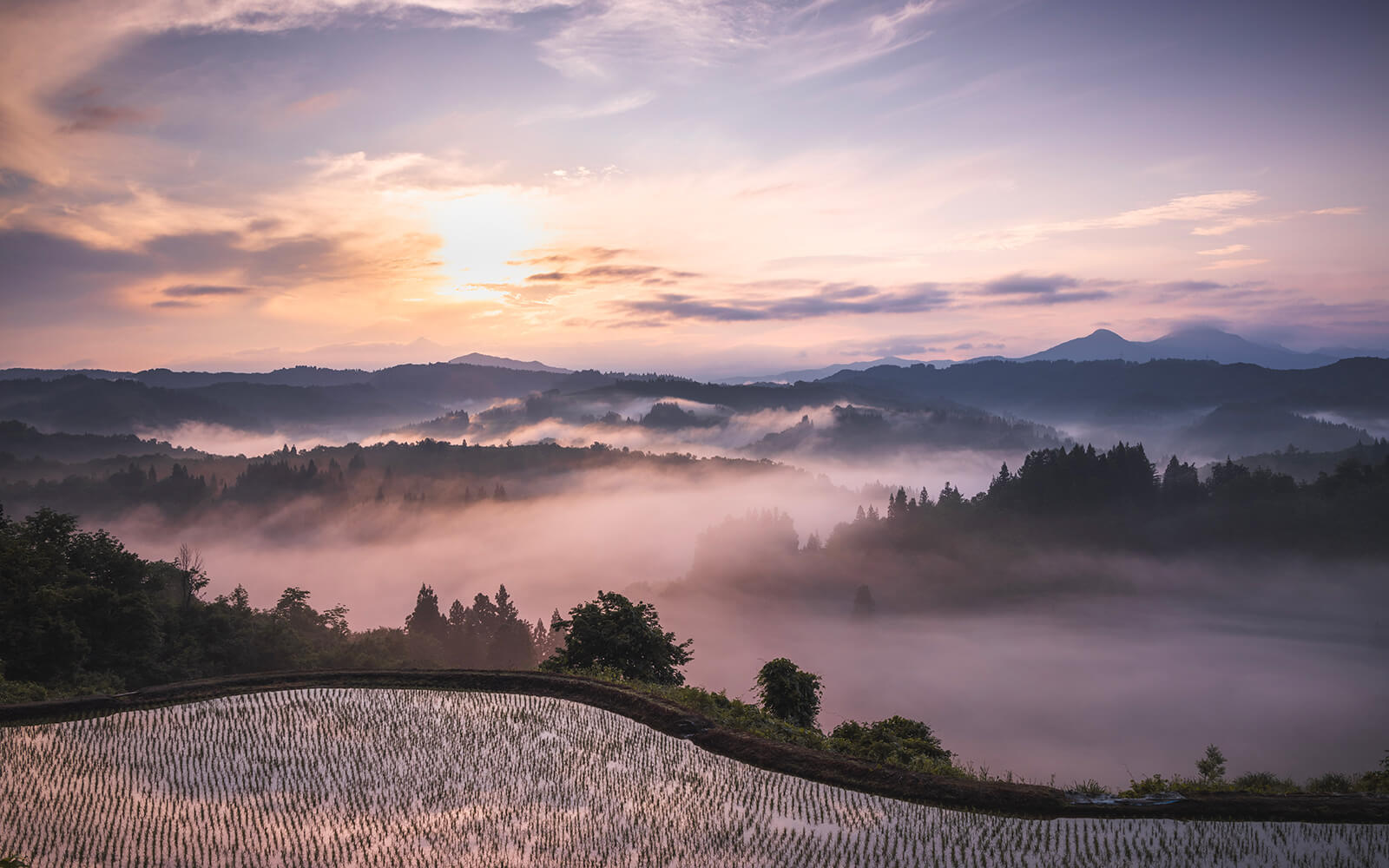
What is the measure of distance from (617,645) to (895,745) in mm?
22257

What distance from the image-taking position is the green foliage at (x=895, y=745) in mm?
29719

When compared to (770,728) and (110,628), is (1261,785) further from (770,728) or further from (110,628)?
(110,628)

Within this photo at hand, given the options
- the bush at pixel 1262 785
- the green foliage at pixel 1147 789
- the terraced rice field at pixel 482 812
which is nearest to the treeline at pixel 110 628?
the terraced rice field at pixel 482 812

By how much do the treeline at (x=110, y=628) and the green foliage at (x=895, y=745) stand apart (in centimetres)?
3830

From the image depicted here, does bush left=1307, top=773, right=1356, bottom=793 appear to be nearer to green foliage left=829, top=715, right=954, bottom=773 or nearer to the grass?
the grass

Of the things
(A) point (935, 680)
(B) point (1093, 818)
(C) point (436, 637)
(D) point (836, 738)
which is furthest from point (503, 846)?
(A) point (935, 680)

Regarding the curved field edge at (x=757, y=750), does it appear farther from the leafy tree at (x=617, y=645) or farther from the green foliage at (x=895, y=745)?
the leafy tree at (x=617, y=645)

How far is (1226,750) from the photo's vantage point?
14125 centimetres

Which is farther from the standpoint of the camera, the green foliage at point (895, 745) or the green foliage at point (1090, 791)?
the green foliage at point (895, 745)

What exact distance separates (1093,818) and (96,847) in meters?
29.8

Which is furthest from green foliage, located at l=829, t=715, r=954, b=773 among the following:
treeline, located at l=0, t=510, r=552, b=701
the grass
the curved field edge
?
treeline, located at l=0, t=510, r=552, b=701

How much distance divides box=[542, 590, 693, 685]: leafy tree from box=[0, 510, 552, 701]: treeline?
87.0ft

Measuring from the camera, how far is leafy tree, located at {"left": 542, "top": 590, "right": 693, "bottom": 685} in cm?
4956

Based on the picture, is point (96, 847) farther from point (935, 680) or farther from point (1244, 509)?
point (1244, 509)
